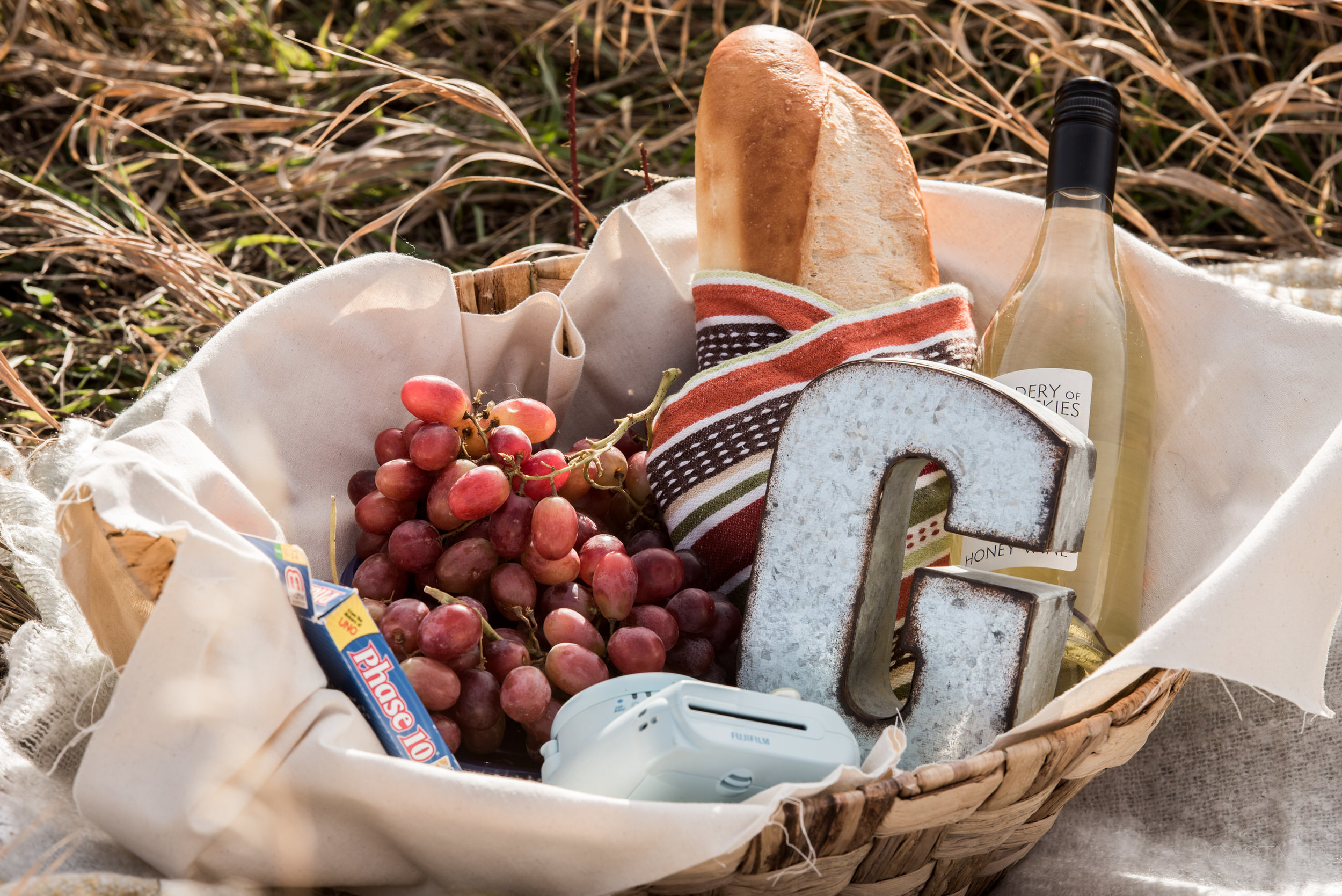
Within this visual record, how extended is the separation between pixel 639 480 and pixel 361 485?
9.5 inches

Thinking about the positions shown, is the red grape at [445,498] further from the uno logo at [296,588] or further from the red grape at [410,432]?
the uno logo at [296,588]

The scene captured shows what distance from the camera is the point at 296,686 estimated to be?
578 millimetres

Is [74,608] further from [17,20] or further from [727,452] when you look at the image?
[17,20]

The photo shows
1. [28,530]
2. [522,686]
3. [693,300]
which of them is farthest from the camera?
[693,300]

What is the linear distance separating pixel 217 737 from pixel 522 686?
0.19 m

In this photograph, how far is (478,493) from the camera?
0.75 m

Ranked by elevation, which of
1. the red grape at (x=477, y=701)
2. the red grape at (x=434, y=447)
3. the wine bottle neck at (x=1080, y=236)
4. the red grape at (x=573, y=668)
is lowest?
the red grape at (x=477, y=701)

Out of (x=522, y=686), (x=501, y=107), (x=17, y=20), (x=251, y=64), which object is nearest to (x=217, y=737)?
(x=522, y=686)

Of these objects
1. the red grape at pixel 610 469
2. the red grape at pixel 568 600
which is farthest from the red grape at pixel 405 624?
the red grape at pixel 610 469

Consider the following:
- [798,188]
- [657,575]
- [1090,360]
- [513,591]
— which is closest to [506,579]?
[513,591]

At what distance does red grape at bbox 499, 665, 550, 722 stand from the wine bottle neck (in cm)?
63

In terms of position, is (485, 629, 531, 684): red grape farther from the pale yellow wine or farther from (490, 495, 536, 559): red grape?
the pale yellow wine

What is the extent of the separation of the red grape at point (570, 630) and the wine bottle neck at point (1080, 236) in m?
0.57

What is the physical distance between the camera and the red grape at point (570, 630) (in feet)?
2.39
